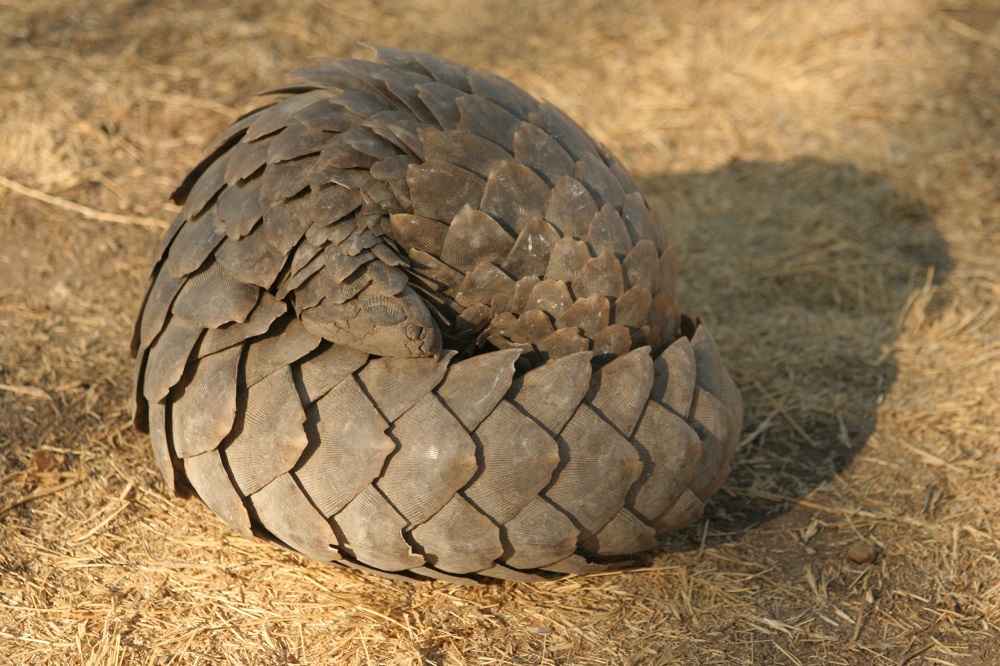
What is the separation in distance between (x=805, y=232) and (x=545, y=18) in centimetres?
207

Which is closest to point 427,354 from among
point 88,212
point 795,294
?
point 795,294

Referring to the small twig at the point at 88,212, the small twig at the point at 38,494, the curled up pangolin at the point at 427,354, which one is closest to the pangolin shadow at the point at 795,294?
the curled up pangolin at the point at 427,354

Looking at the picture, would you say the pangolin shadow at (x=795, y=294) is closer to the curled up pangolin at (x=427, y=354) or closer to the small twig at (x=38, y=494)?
the curled up pangolin at (x=427, y=354)

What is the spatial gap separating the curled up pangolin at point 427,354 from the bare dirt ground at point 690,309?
0.22 meters

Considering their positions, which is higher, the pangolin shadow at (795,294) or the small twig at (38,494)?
the pangolin shadow at (795,294)

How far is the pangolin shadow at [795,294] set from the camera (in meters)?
2.89

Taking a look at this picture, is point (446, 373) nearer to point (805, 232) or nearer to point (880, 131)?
point (805, 232)

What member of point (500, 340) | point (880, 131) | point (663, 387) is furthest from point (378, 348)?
point (880, 131)

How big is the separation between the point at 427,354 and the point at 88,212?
81.2 inches

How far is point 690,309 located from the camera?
139 inches

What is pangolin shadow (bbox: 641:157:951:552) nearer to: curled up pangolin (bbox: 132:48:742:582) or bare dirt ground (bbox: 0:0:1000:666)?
bare dirt ground (bbox: 0:0:1000:666)

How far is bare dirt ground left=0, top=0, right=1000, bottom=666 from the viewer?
234 centimetres

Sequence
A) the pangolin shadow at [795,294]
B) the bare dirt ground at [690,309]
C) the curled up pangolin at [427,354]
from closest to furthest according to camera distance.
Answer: the curled up pangolin at [427,354] < the bare dirt ground at [690,309] < the pangolin shadow at [795,294]

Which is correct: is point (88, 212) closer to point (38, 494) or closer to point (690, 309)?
point (38, 494)
